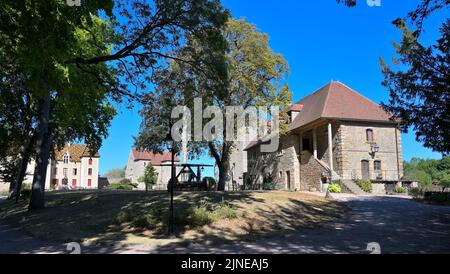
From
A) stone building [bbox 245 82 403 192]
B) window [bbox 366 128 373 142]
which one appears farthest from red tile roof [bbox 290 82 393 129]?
window [bbox 366 128 373 142]

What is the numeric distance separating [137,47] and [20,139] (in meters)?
19.9

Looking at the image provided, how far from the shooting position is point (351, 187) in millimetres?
28016

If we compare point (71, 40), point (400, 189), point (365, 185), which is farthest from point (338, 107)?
point (71, 40)

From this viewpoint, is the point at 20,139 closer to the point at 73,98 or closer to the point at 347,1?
the point at 73,98

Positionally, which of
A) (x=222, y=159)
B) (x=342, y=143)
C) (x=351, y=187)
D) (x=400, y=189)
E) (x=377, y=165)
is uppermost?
(x=342, y=143)

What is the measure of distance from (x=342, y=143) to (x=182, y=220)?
69.9ft

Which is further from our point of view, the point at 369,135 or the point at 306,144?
the point at 306,144

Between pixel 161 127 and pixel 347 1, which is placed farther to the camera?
pixel 161 127

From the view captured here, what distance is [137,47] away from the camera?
48.0 ft

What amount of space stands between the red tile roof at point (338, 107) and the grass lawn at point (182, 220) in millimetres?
15727

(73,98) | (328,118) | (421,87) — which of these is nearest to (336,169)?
(328,118)

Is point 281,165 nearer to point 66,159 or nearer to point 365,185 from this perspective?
point 365,185

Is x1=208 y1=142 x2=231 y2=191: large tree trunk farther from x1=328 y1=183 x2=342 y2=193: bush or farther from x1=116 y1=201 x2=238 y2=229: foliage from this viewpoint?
x1=116 y1=201 x2=238 y2=229: foliage

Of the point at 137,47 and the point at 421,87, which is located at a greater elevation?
the point at 137,47
